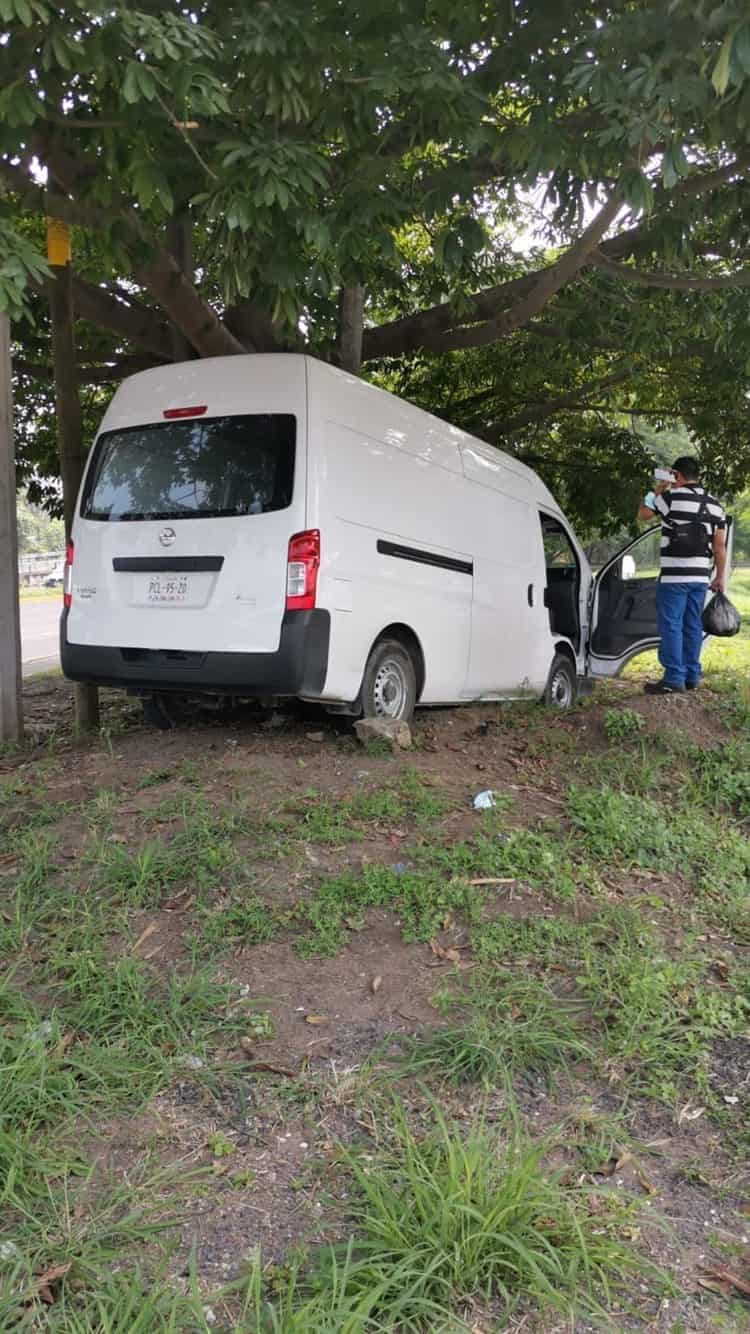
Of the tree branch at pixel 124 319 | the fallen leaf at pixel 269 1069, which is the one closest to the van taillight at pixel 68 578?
the tree branch at pixel 124 319

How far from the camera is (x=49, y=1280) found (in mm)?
2096

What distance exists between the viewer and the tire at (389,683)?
568 cm

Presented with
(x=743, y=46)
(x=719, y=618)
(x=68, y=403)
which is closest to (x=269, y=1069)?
(x=743, y=46)

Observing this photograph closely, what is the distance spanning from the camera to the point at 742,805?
5195mm

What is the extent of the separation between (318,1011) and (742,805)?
298 centimetres

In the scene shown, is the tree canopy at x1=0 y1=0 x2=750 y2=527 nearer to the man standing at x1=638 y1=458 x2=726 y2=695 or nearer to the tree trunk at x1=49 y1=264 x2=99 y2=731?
the tree trunk at x1=49 y1=264 x2=99 y2=731

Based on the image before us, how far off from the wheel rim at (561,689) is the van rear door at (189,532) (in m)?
4.16

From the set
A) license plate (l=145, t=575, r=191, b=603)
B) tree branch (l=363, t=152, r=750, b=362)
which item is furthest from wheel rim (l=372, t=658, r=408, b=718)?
tree branch (l=363, t=152, r=750, b=362)

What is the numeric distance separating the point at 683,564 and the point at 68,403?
4671 millimetres

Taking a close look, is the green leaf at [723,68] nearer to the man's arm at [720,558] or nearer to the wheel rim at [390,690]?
the wheel rim at [390,690]

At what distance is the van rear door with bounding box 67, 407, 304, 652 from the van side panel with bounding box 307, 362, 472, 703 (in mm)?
233

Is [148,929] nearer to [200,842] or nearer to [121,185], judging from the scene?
[200,842]

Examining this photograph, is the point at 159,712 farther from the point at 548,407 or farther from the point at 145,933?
the point at 548,407

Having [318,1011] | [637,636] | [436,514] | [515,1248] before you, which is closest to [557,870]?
[318,1011]
